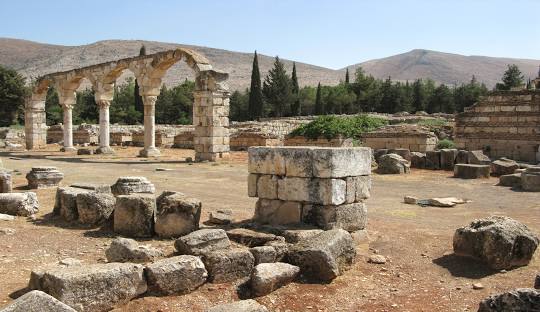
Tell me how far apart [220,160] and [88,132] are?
733 inches

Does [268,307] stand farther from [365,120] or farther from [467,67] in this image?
[467,67]

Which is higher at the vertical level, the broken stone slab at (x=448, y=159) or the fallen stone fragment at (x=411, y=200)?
the broken stone slab at (x=448, y=159)

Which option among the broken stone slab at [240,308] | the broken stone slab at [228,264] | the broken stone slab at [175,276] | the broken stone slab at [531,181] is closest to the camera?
the broken stone slab at [240,308]

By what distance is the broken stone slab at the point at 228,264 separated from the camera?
5688 millimetres

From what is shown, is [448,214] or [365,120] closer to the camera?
[448,214]

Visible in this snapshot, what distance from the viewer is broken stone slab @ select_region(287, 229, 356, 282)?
19.5ft

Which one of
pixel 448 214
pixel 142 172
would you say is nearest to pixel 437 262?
pixel 448 214

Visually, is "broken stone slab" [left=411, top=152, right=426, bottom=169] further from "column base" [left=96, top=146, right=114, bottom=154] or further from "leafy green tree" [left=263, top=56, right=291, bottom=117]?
"leafy green tree" [left=263, top=56, right=291, bottom=117]

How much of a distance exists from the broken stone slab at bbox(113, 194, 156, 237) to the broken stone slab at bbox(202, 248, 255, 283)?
174 centimetres

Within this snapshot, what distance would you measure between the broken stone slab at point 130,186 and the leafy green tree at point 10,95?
42243 millimetres

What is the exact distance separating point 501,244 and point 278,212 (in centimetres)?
320

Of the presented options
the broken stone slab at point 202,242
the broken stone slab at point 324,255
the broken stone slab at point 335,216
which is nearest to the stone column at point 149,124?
the broken stone slab at point 335,216

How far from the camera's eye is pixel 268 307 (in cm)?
524

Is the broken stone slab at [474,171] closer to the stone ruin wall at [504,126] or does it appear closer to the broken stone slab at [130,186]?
the stone ruin wall at [504,126]
